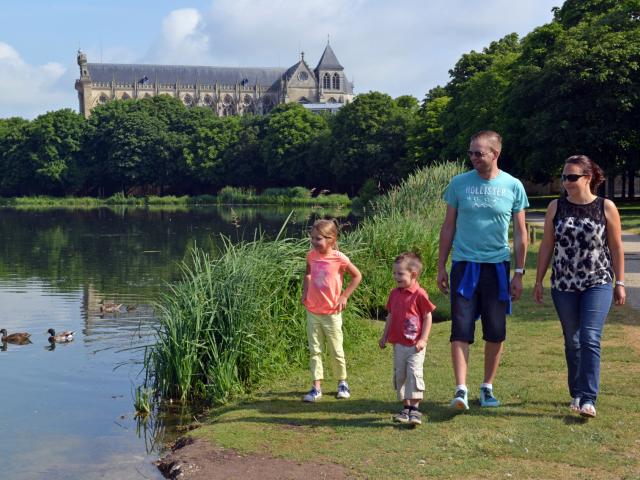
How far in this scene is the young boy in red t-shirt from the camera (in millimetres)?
6246

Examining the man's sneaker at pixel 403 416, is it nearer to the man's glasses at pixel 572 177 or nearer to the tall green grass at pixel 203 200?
the man's glasses at pixel 572 177

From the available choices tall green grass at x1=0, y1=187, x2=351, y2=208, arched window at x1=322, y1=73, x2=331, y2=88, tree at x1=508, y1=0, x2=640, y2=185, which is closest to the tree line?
tree at x1=508, y1=0, x2=640, y2=185

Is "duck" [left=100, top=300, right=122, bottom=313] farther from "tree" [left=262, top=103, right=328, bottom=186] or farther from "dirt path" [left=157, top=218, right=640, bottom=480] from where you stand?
"tree" [left=262, top=103, right=328, bottom=186]

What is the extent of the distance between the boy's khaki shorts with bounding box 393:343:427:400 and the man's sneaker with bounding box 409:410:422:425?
4.0 inches

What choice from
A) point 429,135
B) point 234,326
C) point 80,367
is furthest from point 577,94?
point 234,326

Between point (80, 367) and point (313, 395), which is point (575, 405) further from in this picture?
point (80, 367)

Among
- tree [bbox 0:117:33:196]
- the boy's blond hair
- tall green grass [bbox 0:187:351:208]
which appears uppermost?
tree [bbox 0:117:33:196]

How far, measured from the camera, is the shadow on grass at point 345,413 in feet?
20.8

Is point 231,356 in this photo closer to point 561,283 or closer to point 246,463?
point 246,463

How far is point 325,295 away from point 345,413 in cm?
95

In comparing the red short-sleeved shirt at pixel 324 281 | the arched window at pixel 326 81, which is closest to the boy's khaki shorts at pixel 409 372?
the red short-sleeved shirt at pixel 324 281

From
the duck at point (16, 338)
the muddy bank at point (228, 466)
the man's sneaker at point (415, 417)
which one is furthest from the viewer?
the duck at point (16, 338)

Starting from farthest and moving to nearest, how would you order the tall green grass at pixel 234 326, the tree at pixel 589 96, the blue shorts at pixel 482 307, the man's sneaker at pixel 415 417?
the tree at pixel 589 96 < the tall green grass at pixel 234 326 < the blue shorts at pixel 482 307 < the man's sneaker at pixel 415 417

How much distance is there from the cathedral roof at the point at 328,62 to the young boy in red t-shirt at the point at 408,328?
132m
